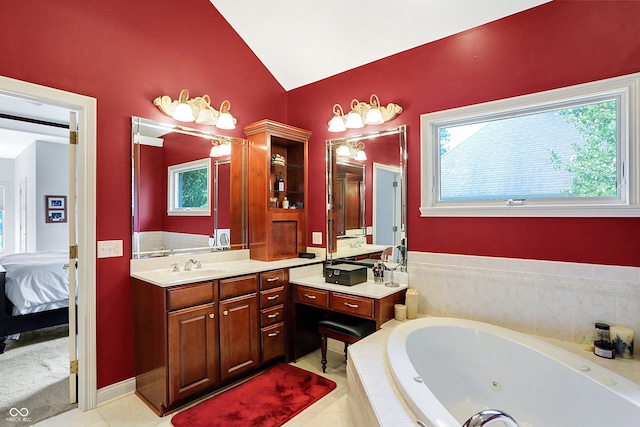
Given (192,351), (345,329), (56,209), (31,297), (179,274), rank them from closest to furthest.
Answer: (192,351) < (179,274) < (345,329) < (31,297) < (56,209)

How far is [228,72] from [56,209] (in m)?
5.14

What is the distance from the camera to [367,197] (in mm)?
3074

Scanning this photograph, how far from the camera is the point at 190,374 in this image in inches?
89.0

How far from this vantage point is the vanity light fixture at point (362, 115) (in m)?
2.85

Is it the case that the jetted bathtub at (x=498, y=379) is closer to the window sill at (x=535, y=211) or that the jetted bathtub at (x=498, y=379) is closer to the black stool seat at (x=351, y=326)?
the black stool seat at (x=351, y=326)

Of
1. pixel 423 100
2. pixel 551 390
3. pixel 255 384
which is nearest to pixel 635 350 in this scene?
pixel 551 390

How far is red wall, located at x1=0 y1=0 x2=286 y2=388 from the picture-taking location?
203cm

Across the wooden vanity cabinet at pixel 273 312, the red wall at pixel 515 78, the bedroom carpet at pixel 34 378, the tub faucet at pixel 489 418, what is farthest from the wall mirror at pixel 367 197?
the bedroom carpet at pixel 34 378

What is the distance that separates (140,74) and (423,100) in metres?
2.29

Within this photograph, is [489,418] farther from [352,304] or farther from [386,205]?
[386,205]

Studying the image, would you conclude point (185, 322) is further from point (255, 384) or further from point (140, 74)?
point (140, 74)

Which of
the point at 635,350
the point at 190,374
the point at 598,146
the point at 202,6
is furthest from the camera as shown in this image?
the point at 202,6

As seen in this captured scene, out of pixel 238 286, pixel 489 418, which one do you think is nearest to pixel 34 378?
pixel 238 286

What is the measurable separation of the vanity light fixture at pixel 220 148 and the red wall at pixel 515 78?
1.32m
